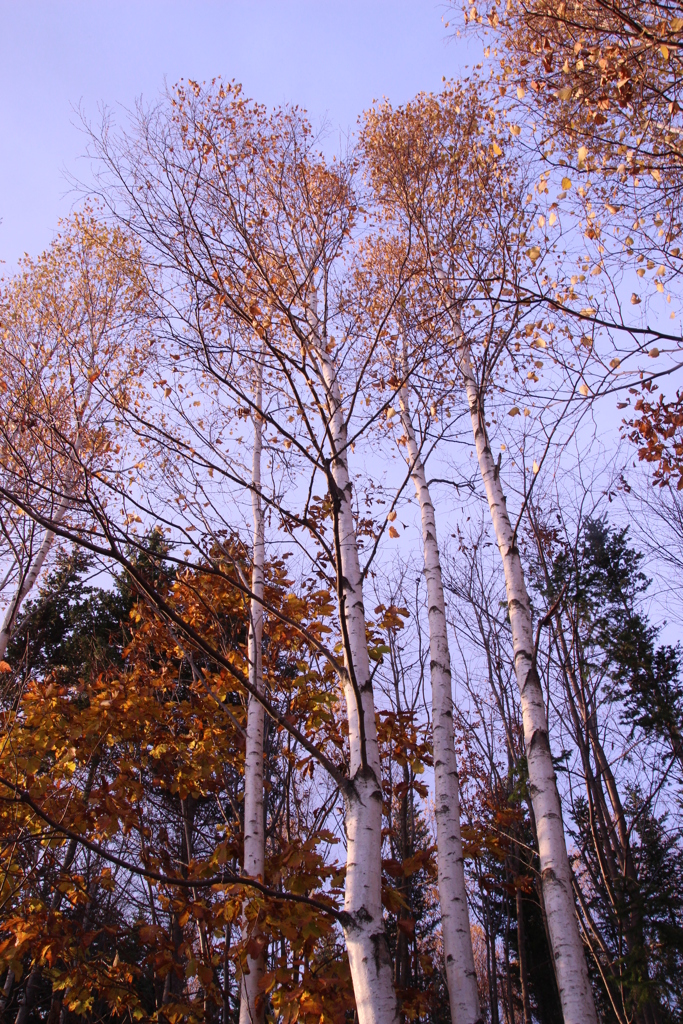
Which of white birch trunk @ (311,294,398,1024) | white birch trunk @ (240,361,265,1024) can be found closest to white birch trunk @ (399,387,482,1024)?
white birch trunk @ (311,294,398,1024)

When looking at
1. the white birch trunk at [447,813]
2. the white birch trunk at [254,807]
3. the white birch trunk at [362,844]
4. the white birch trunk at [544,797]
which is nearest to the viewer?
the white birch trunk at [362,844]

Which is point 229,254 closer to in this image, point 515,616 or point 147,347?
point 147,347

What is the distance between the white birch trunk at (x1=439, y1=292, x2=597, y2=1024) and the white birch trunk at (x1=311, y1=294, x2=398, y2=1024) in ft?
3.64

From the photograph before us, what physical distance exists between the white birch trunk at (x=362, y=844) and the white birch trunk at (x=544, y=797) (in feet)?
3.64

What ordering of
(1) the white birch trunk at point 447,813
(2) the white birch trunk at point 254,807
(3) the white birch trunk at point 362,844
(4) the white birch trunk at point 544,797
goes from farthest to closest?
(2) the white birch trunk at point 254,807, (1) the white birch trunk at point 447,813, (4) the white birch trunk at point 544,797, (3) the white birch trunk at point 362,844

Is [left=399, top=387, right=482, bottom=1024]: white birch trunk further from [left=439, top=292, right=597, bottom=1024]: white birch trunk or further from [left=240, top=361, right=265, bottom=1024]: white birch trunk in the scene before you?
[left=240, top=361, right=265, bottom=1024]: white birch trunk

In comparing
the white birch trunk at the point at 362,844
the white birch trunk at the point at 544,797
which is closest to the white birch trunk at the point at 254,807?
the white birch trunk at the point at 362,844

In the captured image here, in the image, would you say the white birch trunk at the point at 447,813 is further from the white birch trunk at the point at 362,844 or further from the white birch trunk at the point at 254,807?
the white birch trunk at the point at 254,807

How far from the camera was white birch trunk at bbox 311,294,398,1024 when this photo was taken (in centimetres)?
203

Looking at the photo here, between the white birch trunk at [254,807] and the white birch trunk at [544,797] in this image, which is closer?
the white birch trunk at [544,797]

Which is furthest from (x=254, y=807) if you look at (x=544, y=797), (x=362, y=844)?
(x=362, y=844)

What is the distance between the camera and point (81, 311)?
1023cm

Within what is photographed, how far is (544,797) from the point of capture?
3285 millimetres

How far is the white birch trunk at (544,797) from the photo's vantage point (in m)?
2.71
